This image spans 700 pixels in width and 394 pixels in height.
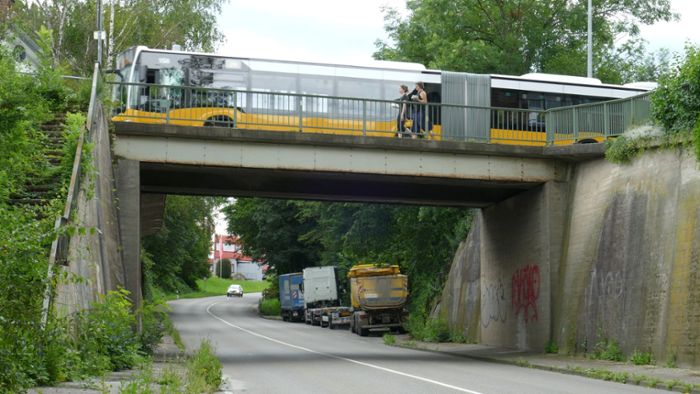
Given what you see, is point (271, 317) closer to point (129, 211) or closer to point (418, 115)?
point (418, 115)

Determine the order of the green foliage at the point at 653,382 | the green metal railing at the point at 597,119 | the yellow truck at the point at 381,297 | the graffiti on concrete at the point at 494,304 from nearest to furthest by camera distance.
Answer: the green foliage at the point at 653,382
the green metal railing at the point at 597,119
the graffiti on concrete at the point at 494,304
the yellow truck at the point at 381,297

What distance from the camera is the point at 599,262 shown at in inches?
942

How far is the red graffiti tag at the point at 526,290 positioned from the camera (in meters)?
26.8

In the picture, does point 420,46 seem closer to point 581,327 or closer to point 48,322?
point 581,327

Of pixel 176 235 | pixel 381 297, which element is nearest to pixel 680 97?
pixel 381 297

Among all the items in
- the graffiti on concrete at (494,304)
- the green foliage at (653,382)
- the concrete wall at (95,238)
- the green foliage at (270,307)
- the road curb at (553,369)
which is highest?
the concrete wall at (95,238)

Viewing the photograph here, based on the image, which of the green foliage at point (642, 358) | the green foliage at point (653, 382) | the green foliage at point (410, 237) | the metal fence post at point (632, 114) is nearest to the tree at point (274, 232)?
the green foliage at point (410, 237)

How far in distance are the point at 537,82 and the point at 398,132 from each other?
10485mm

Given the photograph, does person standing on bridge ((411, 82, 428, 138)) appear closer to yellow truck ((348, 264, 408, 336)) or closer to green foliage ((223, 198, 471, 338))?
green foliage ((223, 198, 471, 338))

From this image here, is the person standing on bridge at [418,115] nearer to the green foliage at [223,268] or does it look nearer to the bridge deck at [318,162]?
the bridge deck at [318,162]

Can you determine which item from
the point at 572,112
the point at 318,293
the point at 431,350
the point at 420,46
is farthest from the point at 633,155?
the point at 318,293

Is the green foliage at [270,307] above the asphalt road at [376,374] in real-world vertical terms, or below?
below

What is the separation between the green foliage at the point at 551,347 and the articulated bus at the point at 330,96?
18.6 feet

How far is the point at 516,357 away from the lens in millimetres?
24094
